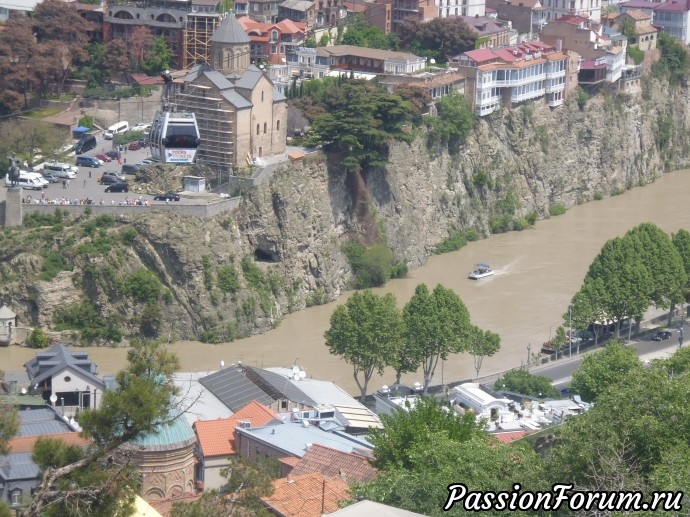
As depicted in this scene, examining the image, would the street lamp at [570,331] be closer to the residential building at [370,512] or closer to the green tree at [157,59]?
the green tree at [157,59]

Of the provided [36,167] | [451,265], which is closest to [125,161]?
[36,167]

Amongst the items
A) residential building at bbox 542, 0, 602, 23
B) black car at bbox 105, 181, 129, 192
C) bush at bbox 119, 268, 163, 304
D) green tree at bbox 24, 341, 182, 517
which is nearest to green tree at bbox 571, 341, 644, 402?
bush at bbox 119, 268, 163, 304

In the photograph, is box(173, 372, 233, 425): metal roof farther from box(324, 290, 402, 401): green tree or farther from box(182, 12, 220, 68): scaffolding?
box(182, 12, 220, 68): scaffolding

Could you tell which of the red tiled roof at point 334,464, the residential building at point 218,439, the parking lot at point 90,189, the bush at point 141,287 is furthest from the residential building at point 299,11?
the red tiled roof at point 334,464

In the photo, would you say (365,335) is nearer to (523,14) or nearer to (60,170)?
(60,170)

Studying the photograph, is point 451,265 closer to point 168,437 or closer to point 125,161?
point 125,161

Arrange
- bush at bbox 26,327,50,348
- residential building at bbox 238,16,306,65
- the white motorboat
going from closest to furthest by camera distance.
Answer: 1. bush at bbox 26,327,50,348
2. the white motorboat
3. residential building at bbox 238,16,306,65
